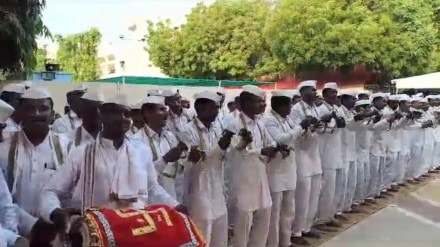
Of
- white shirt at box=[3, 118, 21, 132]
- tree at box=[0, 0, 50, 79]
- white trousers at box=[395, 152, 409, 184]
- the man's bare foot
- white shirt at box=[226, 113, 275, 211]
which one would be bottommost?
the man's bare foot

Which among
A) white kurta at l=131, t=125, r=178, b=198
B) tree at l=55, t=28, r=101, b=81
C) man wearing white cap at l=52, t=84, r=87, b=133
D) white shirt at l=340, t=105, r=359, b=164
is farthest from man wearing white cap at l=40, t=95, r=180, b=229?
tree at l=55, t=28, r=101, b=81

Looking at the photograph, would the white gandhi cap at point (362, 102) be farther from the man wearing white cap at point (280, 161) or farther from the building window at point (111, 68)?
the building window at point (111, 68)

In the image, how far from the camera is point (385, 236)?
356 inches

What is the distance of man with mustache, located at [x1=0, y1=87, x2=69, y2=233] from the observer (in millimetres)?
4258

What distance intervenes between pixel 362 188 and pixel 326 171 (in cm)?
204

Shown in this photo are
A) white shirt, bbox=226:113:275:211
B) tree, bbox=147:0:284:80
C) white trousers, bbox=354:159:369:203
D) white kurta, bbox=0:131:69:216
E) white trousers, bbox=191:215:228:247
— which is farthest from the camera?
tree, bbox=147:0:284:80

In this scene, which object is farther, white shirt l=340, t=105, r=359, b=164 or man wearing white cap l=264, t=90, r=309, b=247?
white shirt l=340, t=105, r=359, b=164

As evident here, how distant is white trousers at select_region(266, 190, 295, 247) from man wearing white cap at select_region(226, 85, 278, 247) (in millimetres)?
560

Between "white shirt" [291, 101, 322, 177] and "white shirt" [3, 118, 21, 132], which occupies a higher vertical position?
"white shirt" [3, 118, 21, 132]

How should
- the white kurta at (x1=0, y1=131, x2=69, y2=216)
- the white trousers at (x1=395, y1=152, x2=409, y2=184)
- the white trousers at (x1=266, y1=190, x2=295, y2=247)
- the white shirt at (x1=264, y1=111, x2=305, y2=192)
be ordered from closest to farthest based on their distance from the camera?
the white kurta at (x1=0, y1=131, x2=69, y2=216), the white shirt at (x1=264, y1=111, x2=305, y2=192), the white trousers at (x1=266, y1=190, x2=295, y2=247), the white trousers at (x1=395, y1=152, x2=409, y2=184)

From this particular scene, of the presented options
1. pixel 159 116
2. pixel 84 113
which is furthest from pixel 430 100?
pixel 84 113

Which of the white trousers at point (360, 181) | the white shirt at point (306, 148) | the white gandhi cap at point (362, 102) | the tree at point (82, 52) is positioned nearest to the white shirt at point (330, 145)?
the white shirt at point (306, 148)

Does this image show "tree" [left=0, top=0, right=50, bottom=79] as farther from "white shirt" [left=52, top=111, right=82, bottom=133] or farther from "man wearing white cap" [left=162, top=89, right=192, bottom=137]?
"man wearing white cap" [left=162, top=89, right=192, bottom=137]

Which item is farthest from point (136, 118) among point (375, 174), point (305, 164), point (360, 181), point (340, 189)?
point (375, 174)
